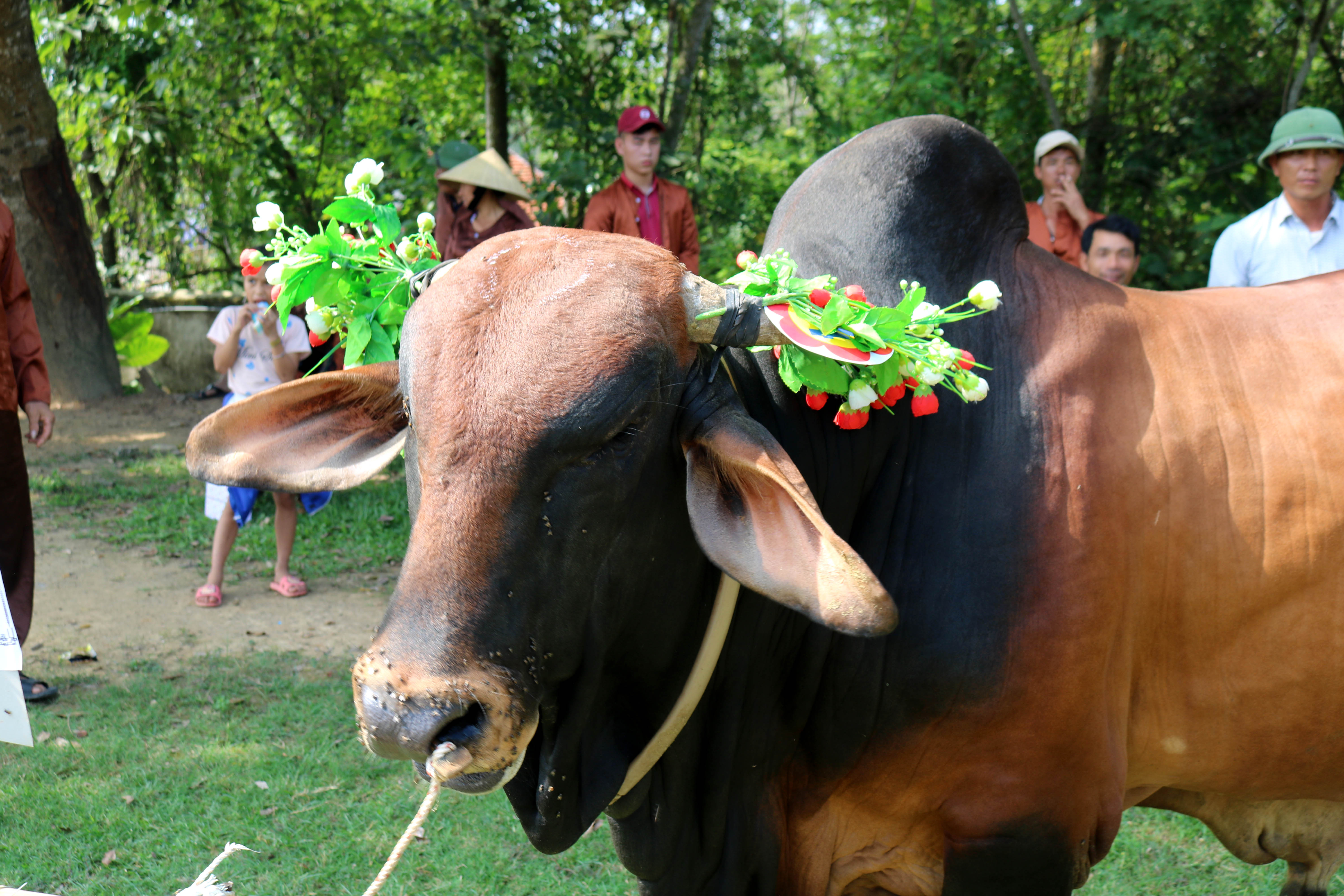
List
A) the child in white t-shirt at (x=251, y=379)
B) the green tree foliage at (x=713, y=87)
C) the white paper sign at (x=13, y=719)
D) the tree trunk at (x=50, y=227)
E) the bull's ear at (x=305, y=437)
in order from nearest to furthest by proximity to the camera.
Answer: the bull's ear at (x=305, y=437) → the white paper sign at (x=13, y=719) → the child in white t-shirt at (x=251, y=379) → the tree trunk at (x=50, y=227) → the green tree foliage at (x=713, y=87)

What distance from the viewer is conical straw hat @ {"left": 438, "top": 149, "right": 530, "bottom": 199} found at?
5.88m

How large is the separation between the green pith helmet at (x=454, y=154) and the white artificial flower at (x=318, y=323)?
14.5ft

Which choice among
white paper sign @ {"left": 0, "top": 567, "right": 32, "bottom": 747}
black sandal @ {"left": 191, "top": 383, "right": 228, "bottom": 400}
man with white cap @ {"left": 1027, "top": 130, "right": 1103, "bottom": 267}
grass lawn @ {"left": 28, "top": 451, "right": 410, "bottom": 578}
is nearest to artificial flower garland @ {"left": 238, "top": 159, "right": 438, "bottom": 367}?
white paper sign @ {"left": 0, "top": 567, "right": 32, "bottom": 747}

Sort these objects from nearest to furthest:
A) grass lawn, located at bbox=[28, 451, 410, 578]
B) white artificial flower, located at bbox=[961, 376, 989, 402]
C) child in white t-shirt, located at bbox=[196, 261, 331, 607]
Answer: white artificial flower, located at bbox=[961, 376, 989, 402]
child in white t-shirt, located at bbox=[196, 261, 331, 607]
grass lawn, located at bbox=[28, 451, 410, 578]

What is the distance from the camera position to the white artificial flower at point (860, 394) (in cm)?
195

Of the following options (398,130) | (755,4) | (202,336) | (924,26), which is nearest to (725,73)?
(755,4)

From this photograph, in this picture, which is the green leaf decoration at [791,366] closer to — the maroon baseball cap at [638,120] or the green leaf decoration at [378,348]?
the green leaf decoration at [378,348]

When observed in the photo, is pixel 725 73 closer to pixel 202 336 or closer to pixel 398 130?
pixel 398 130

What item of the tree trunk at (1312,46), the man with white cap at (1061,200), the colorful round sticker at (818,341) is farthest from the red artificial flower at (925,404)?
the tree trunk at (1312,46)

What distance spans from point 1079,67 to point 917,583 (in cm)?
891

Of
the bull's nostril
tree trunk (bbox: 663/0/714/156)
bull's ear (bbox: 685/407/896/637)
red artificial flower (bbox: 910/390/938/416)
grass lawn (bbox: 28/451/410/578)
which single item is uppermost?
tree trunk (bbox: 663/0/714/156)

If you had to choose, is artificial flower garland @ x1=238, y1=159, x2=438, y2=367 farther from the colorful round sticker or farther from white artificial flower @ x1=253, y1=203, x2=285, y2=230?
the colorful round sticker

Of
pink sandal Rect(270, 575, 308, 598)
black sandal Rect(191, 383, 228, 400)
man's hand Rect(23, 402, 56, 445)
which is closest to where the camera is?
man's hand Rect(23, 402, 56, 445)

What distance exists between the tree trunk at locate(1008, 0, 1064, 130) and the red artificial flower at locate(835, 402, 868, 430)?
254 inches
